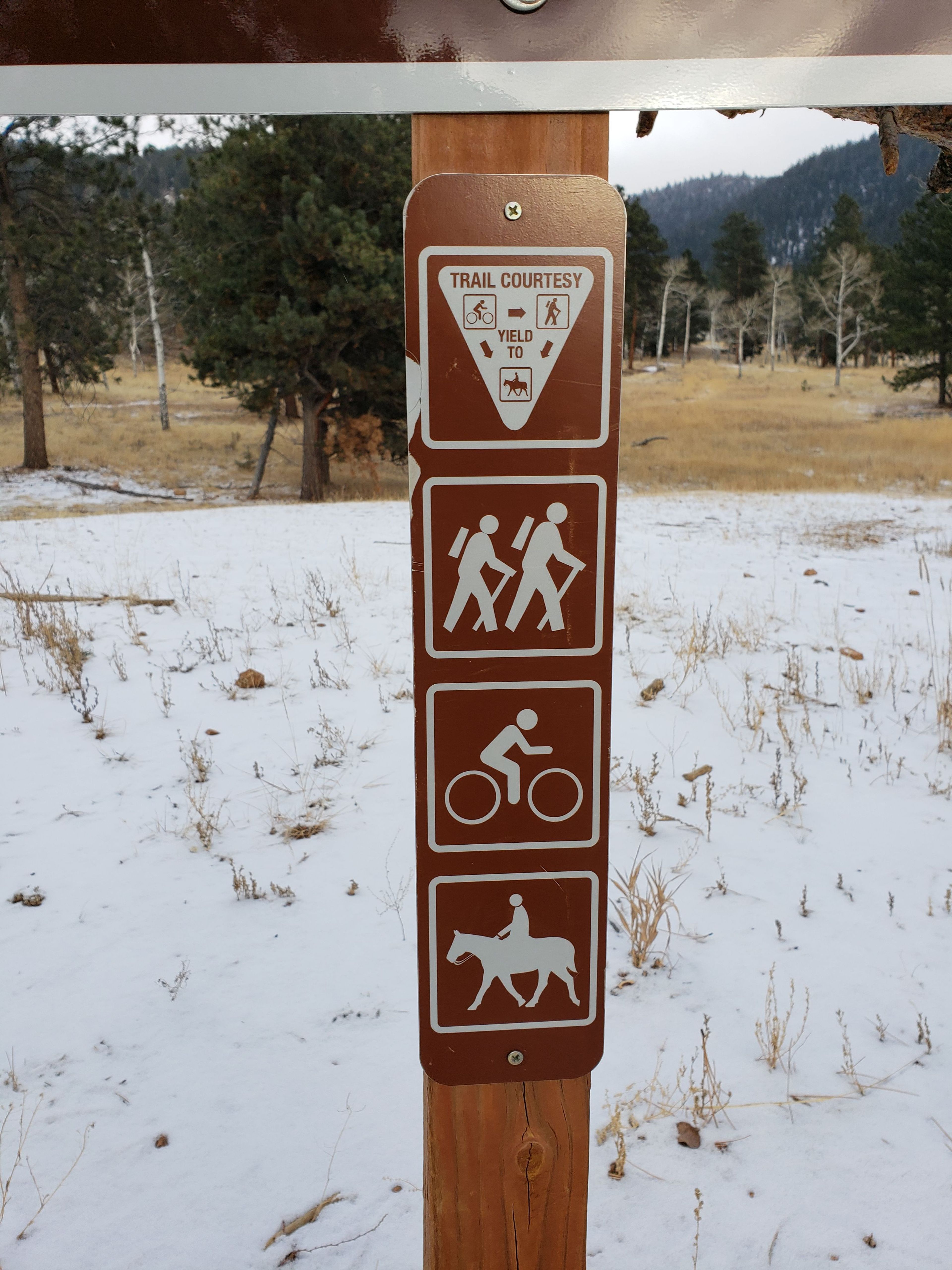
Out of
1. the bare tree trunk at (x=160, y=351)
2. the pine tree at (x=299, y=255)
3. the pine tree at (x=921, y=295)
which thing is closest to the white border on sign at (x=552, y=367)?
the pine tree at (x=299, y=255)

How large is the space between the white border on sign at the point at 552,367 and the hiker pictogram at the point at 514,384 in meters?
0.03

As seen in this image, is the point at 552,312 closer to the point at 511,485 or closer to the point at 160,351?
the point at 511,485

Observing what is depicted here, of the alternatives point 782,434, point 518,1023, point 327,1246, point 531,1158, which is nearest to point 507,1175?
point 531,1158

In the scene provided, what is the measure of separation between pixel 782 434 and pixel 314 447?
1632 cm

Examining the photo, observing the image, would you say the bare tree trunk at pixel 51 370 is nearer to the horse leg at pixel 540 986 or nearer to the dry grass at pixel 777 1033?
the dry grass at pixel 777 1033

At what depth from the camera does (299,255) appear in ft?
48.8

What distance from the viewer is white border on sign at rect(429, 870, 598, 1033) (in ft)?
4.38

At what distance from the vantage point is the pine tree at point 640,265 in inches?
1665

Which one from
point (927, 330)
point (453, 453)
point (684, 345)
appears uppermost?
point (684, 345)

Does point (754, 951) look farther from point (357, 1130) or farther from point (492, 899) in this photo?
point (492, 899)

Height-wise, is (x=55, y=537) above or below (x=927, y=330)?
below

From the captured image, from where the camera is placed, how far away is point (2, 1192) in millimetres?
2006

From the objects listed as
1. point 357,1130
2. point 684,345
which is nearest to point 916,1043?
point 357,1130

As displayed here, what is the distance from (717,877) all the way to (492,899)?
2.08 meters
